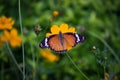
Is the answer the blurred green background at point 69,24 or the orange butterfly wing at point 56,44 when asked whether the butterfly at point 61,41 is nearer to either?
the orange butterfly wing at point 56,44

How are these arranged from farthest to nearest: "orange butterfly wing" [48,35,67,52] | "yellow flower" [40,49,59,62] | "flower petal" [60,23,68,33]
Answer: "yellow flower" [40,49,59,62] < "flower petal" [60,23,68,33] < "orange butterfly wing" [48,35,67,52]

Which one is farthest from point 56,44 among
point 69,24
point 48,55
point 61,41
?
point 69,24

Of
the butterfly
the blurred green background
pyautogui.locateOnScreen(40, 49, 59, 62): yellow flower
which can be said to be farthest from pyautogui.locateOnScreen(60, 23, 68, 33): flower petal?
pyautogui.locateOnScreen(40, 49, 59, 62): yellow flower

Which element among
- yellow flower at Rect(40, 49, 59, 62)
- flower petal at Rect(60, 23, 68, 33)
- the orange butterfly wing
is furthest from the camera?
yellow flower at Rect(40, 49, 59, 62)

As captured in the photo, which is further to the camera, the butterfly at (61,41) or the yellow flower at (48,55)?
the yellow flower at (48,55)

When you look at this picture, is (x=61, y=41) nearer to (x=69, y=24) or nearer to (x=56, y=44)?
(x=56, y=44)

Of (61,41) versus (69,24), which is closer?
(61,41)

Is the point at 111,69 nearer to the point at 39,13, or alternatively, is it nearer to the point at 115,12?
the point at 39,13

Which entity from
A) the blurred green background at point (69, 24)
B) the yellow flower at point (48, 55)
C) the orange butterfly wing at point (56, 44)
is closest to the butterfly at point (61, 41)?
the orange butterfly wing at point (56, 44)

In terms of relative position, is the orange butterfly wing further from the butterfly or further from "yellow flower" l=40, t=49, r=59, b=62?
"yellow flower" l=40, t=49, r=59, b=62
